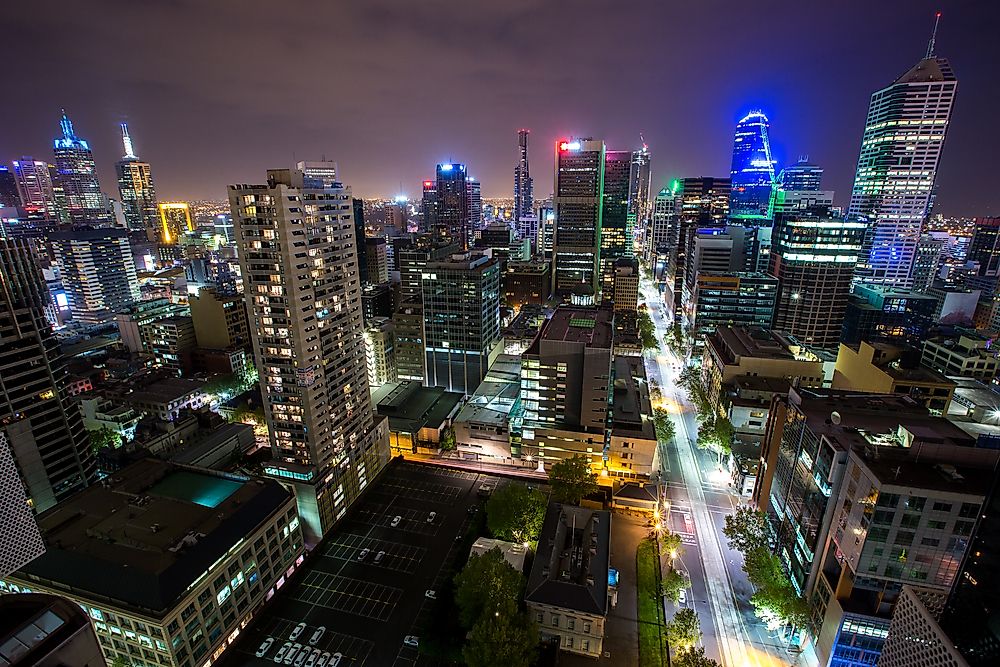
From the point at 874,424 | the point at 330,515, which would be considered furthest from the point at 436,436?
the point at 874,424

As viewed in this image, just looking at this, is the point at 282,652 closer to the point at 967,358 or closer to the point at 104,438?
the point at 104,438

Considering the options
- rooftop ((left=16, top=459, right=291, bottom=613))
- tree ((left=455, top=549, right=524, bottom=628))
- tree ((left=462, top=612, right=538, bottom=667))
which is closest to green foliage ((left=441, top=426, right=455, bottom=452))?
rooftop ((left=16, top=459, right=291, bottom=613))

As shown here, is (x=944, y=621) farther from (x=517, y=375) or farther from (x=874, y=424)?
(x=517, y=375)

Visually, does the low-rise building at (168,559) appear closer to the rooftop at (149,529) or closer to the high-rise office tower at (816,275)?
the rooftop at (149,529)

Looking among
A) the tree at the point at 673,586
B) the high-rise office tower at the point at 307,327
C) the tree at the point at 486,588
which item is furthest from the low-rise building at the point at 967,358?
the high-rise office tower at the point at 307,327

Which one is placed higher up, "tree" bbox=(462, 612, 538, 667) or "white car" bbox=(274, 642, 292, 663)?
"tree" bbox=(462, 612, 538, 667)

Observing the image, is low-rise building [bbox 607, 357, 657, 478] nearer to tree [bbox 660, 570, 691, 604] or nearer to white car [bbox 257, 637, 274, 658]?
tree [bbox 660, 570, 691, 604]
